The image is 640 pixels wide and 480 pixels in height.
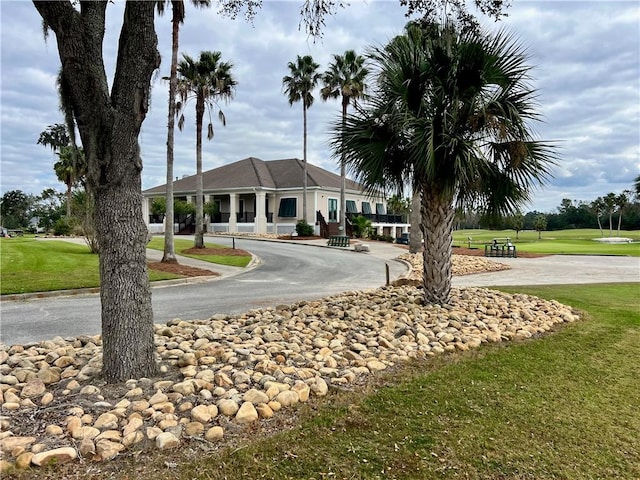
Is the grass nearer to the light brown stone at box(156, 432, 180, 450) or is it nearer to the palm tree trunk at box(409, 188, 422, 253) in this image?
the palm tree trunk at box(409, 188, 422, 253)

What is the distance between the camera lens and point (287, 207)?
3631cm

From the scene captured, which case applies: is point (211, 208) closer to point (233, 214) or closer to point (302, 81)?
point (233, 214)

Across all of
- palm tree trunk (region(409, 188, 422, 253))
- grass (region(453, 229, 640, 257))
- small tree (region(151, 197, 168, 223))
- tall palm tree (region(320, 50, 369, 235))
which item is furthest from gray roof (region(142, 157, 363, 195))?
grass (region(453, 229, 640, 257))

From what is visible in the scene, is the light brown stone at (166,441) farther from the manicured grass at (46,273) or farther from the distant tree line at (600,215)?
the distant tree line at (600,215)

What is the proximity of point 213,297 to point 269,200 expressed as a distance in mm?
28009

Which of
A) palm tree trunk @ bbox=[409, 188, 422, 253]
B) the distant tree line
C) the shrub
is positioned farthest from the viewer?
the distant tree line

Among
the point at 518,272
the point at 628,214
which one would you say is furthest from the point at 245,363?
the point at 628,214

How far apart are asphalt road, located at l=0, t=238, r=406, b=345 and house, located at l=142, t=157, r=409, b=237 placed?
17.3m

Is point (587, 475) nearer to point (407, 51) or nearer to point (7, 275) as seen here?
point (407, 51)

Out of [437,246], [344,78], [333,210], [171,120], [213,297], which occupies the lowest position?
[213,297]

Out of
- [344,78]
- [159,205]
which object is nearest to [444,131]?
[344,78]

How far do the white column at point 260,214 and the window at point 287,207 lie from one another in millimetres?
1489

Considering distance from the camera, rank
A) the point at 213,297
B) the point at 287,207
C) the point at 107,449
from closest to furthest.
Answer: the point at 107,449, the point at 213,297, the point at 287,207

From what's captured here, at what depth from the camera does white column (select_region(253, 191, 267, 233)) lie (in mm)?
35594
